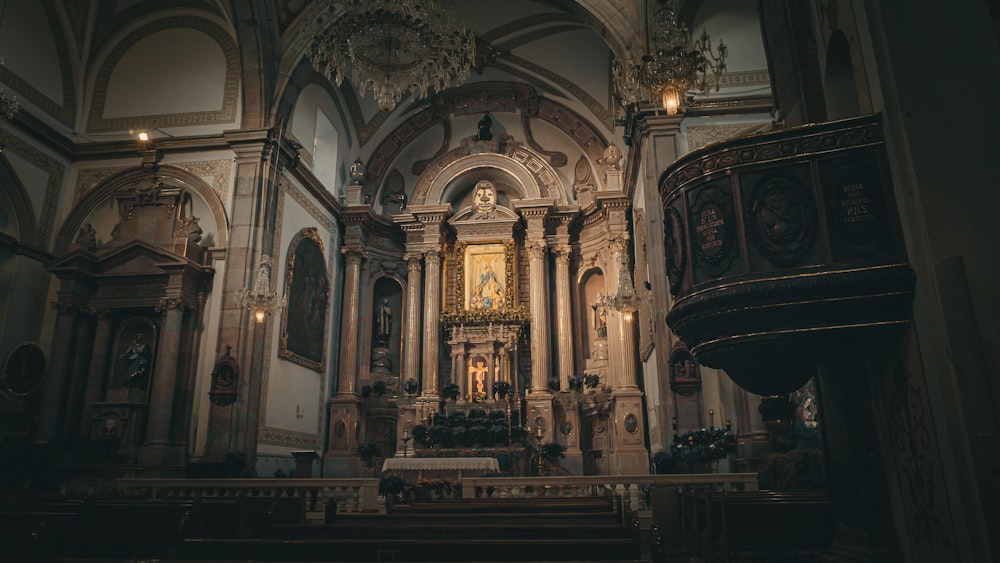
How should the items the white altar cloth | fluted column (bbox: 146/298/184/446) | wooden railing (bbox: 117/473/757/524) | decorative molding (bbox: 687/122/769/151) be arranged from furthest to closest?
1. the white altar cloth
2. fluted column (bbox: 146/298/184/446)
3. decorative molding (bbox: 687/122/769/151)
4. wooden railing (bbox: 117/473/757/524)

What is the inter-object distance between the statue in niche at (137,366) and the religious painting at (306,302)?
2.59 metres

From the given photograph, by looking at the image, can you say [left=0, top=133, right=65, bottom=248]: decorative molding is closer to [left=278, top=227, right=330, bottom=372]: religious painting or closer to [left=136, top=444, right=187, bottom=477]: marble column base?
[left=278, top=227, right=330, bottom=372]: religious painting

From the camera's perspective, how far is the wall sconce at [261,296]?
42.7ft

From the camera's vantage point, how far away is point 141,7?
51.1ft

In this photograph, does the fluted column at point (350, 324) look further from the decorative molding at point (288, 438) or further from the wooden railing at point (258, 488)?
the wooden railing at point (258, 488)

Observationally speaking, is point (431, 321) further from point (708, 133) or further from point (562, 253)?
point (708, 133)

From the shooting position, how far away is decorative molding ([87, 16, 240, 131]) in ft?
50.0

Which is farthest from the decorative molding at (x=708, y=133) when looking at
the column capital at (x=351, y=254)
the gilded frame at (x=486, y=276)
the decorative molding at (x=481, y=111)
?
the column capital at (x=351, y=254)

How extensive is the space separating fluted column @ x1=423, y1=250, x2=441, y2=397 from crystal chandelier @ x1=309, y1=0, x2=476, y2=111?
304 inches

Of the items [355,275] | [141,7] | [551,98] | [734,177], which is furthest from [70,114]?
[734,177]

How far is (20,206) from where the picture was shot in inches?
540

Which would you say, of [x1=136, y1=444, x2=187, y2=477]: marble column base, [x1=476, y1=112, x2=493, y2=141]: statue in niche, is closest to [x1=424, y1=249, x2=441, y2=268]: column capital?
[x1=476, y1=112, x2=493, y2=141]: statue in niche

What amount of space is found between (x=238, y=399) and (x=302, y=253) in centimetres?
451

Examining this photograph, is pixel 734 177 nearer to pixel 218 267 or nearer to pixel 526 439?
pixel 218 267
